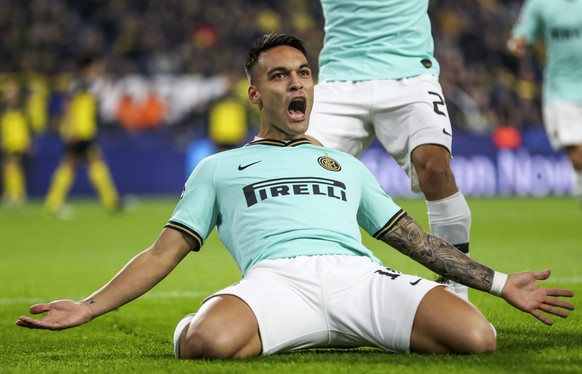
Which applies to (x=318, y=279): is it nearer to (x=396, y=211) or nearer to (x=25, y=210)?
(x=396, y=211)

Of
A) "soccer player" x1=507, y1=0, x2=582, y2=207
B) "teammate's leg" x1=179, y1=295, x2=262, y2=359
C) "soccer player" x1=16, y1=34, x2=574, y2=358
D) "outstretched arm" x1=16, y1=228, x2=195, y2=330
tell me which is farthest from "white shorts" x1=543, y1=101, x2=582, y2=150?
"teammate's leg" x1=179, y1=295, x2=262, y2=359

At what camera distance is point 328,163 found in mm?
4242

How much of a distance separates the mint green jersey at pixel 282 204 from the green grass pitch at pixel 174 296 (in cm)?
44

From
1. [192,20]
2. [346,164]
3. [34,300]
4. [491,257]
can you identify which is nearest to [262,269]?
[346,164]

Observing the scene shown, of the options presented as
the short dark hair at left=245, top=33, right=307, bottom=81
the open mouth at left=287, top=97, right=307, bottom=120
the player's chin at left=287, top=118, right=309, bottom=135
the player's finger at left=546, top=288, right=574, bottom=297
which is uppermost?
the short dark hair at left=245, top=33, right=307, bottom=81

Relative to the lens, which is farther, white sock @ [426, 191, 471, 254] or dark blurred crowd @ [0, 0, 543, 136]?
dark blurred crowd @ [0, 0, 543, 136]

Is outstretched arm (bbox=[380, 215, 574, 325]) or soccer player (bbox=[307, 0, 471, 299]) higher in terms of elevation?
soccer player (bbox=[307, 0, 471, 299])

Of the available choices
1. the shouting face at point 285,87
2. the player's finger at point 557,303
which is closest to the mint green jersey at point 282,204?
the shouting face at point 285,87

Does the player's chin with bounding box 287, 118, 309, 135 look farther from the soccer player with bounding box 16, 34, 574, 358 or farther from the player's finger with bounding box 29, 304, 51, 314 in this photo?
the player's finger with bounding box 29, 304, 51, 314

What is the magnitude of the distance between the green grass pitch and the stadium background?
12.6ft

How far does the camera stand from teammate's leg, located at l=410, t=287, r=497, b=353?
147 inches

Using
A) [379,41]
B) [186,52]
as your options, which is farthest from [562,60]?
[186,52]

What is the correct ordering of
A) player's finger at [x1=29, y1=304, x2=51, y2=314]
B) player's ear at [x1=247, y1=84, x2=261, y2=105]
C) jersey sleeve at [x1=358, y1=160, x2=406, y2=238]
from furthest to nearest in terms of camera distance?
player's ear at [x1=247, y1=84, x2=261, y2=105] → jersey sleeve at [x1=358, y1=160, x2=406, y2=238] → player's finger at [x1=29, y1=304, x2=51, y2=314]

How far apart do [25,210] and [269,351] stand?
48.4ft
